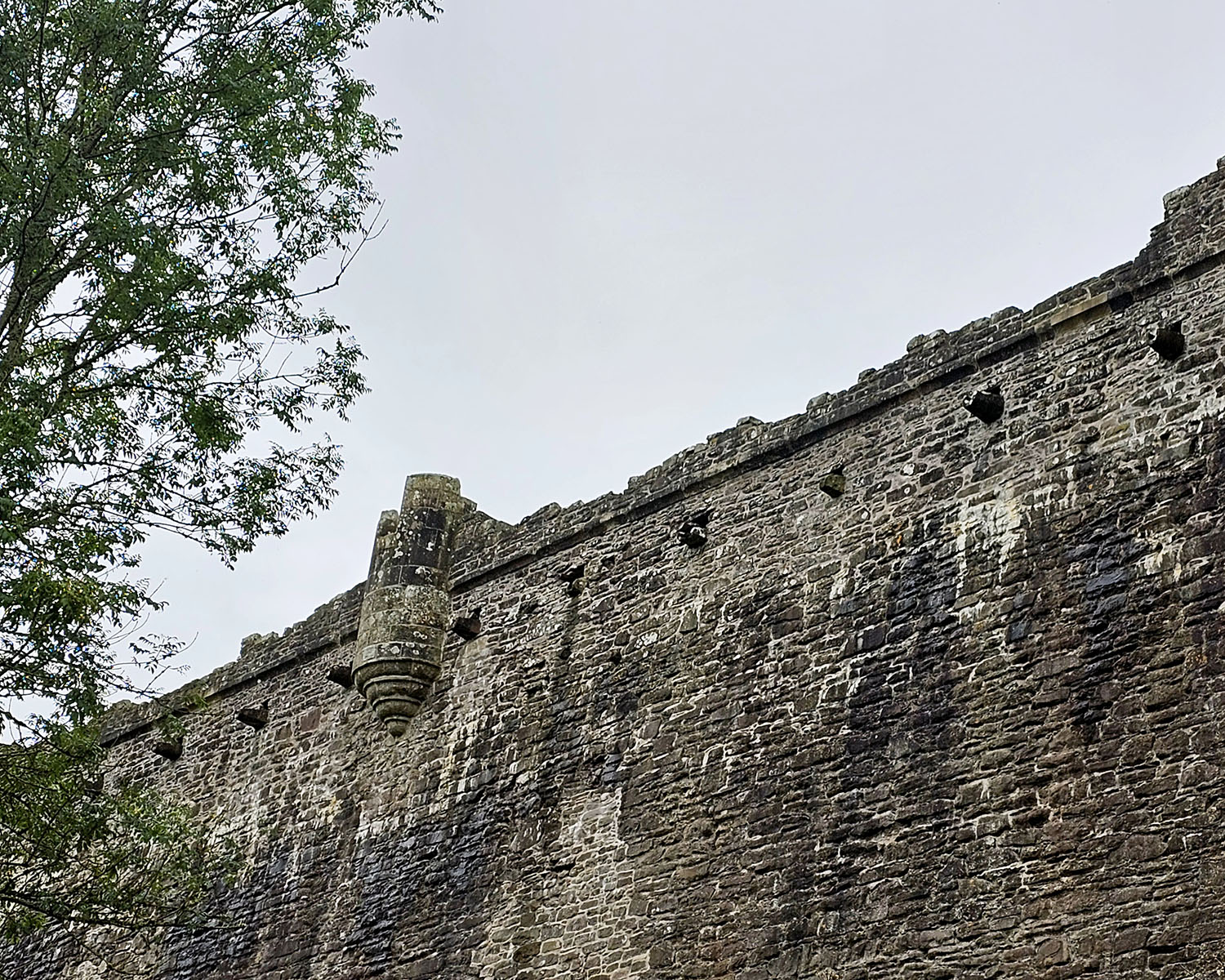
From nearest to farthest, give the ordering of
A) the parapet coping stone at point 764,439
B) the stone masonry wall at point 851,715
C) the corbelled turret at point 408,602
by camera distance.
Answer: the stone masonry wall at point 851,715 < the parapet coping stone at point 764,439 < the corbelled turret at point 408,602

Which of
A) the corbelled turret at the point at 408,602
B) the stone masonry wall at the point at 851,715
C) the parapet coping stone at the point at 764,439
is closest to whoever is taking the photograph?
the stone masonry wall at the point at 851,715

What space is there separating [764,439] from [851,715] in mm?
2855

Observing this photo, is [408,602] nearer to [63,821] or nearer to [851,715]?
[63,821]

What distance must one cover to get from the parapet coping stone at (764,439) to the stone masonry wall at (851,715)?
0.03 meters

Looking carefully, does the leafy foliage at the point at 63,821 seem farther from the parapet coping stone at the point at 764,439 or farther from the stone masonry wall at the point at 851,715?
the stone masonry wall at the point at 851,715

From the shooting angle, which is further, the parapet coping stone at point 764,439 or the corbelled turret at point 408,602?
the corbelled turret at point 408,602

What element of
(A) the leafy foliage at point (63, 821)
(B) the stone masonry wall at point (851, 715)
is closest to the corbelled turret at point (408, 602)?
(B) the stone masonry wall at point (851, 715)

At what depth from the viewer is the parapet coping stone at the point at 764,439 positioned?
1181cm

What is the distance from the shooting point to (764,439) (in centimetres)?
1391

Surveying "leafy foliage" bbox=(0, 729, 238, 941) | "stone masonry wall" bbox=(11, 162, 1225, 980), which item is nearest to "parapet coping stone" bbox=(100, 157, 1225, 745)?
"stone masonry wall" bbox=(11, 162, 1225, 980)

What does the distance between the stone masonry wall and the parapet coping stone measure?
0.10 feet

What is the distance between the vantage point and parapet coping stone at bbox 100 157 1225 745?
11812 mm

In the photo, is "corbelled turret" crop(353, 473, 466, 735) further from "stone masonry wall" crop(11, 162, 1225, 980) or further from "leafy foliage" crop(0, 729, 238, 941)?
"leafy foliage" crop(0, 729, 238, 941)

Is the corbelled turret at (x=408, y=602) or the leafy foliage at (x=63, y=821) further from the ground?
the corbelled turret at (x=408, y=602)
